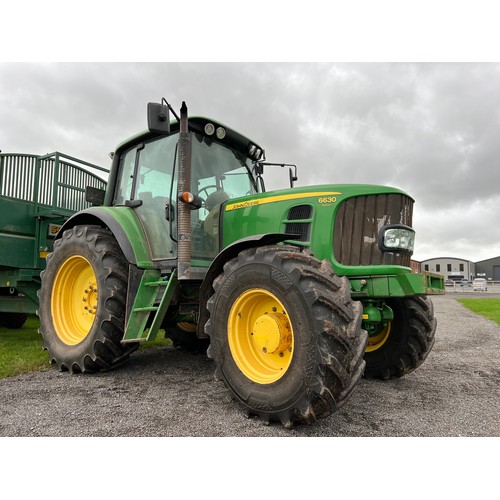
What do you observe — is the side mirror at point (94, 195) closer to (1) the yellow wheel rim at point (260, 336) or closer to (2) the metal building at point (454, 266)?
(1) the yellow wheel rim at point (260, 336)

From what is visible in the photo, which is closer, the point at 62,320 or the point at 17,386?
the point at 17,386

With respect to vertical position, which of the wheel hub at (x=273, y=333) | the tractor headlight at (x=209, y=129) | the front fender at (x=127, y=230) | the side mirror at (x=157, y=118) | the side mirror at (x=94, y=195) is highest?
the tractor headlight at (x=209, y=129)

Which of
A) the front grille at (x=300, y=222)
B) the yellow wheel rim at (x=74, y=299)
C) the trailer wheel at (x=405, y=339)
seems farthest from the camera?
the yellow wheel rim at (x=74, y=299)

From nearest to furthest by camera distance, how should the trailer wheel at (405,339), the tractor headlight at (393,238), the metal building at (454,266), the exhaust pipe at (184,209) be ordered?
the tractor headlight at (393,238)
the exhaust pipe at (184,209)
the trailer wheel at (405,339)
the metal building at (454,266)

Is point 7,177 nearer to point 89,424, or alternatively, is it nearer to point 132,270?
point 132,270

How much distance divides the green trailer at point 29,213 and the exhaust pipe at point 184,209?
239 cm

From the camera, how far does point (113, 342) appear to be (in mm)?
4590

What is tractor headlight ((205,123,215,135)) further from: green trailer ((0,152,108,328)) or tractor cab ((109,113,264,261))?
green trailer ((0,152,108,328))

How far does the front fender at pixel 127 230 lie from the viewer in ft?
15.2

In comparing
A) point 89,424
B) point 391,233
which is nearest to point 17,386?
point 89,424

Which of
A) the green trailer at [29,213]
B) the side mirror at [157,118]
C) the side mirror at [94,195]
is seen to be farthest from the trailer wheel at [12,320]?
the side mirror at [157,118]

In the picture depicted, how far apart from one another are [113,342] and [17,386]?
0.99 meters

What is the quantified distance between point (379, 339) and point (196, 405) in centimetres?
224

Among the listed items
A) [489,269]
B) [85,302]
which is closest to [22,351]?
[85,302]
